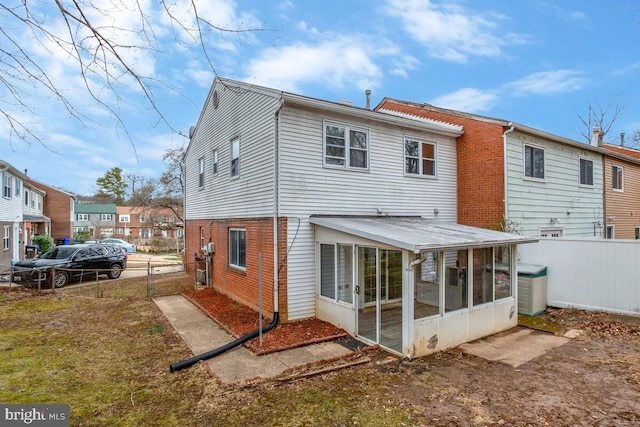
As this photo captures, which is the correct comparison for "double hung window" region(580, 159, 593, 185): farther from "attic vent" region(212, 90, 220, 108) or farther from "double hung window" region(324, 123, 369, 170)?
"attic vent" region(212, 90, 220, 108)

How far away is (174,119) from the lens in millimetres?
3818

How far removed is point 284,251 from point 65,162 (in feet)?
17.8

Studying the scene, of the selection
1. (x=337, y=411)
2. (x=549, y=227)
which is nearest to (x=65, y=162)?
(x=337, y=411)

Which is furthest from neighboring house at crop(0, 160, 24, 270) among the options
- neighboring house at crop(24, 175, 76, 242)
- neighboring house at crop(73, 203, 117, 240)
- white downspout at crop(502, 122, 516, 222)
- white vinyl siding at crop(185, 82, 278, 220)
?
neighboring house at crop(73, 203, 117, 240)

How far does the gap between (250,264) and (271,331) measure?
2684 mm

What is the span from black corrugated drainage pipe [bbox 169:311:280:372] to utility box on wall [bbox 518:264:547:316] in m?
7.29

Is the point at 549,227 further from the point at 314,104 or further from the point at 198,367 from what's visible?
the point at 198,367

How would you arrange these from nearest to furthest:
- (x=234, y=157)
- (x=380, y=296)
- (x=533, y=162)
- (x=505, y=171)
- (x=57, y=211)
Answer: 1. (x=380, y=296)
2. (x=505, y=171)
3. (x=234, y=157)
4. (x=533, y=162)
5. (x=57, y=211)

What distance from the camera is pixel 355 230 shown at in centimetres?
776

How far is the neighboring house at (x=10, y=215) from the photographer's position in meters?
21.4

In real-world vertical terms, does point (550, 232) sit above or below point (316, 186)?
below

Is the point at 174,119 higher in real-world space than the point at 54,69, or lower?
lower

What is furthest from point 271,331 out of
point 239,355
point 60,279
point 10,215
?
point 10,215

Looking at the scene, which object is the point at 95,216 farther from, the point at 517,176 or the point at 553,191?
the point at 553,191
